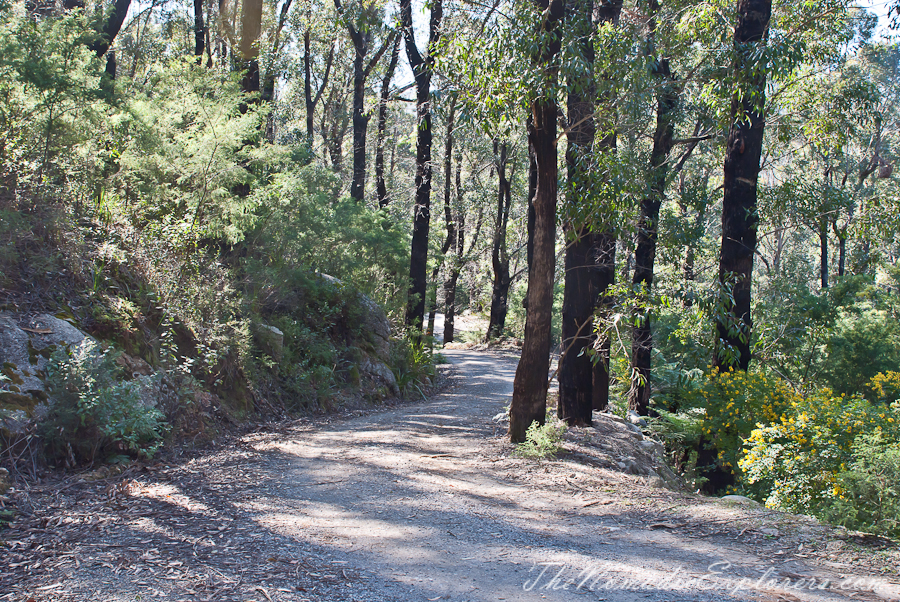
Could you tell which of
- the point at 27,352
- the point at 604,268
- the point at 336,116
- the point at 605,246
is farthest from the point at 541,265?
the point at 336,116

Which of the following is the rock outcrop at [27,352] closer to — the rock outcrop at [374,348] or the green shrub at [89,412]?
the green shrub at [89,412]

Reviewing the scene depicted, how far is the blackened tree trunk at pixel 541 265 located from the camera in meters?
7.99

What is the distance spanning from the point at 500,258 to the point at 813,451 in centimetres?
2491

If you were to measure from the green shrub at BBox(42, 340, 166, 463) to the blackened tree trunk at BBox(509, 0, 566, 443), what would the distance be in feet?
14.7

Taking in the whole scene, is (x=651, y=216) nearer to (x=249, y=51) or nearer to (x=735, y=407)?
(x=735, y=407)

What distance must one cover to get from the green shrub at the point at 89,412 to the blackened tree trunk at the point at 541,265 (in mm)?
4491

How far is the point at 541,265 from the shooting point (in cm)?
812

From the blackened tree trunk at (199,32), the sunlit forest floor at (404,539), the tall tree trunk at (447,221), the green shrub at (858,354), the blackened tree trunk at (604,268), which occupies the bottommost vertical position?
the sunlit forest floor at (404,539)

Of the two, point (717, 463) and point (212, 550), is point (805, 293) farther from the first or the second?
point (212, 550)

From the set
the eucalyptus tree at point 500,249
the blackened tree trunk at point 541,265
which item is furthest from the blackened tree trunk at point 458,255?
the blackened tree trunk at point 541,265

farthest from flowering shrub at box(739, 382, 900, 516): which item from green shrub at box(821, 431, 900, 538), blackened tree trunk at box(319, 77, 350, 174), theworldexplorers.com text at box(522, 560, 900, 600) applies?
blackened tree trunk at box(319, 77, 350, 174)

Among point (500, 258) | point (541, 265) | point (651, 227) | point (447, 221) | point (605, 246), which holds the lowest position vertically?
point (541, 265)

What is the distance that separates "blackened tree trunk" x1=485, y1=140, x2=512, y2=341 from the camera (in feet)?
91.4

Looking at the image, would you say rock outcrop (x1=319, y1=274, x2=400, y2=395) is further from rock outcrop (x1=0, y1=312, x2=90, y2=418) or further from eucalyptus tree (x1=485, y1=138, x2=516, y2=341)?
eucalyptus tree (x1=485, y1=138, x2=516, y2=341)
